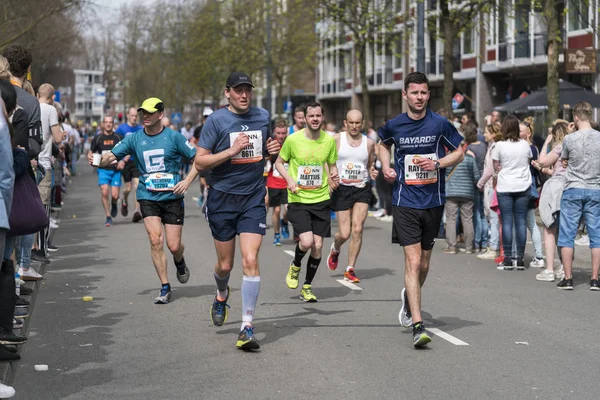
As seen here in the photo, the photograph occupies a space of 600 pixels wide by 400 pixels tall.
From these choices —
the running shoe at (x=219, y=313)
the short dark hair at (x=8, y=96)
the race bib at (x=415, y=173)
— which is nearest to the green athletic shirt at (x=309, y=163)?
the running shoe at (x=219, y=313)

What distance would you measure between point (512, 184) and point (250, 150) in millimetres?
6275

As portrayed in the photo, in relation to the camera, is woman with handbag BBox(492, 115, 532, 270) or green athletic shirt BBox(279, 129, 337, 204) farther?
woman with handbag BBox(492, 115, 532, 270)

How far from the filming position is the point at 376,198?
25.1 meters

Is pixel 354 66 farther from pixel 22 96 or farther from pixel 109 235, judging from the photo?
pixel 22 96

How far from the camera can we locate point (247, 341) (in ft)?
25.5

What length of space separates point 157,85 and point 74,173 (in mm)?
33501

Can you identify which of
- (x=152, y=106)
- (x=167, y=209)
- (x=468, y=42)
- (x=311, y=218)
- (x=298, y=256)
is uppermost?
(x=468, y=42)

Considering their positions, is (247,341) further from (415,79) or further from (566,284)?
(566,284)

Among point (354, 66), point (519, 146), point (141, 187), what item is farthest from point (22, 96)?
point (354, 66)

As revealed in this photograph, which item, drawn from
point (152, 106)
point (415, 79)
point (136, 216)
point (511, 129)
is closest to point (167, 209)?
point (152, 106)

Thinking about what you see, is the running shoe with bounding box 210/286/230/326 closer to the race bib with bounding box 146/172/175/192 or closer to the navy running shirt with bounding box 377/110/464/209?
the navy running shirt with bounding box 377/110/464/209

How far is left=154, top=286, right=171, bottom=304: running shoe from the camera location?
10328mm

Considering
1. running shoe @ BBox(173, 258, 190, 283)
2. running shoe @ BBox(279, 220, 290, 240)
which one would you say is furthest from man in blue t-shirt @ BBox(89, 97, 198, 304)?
running shoe @ BBox(279, 220, 290, 240)

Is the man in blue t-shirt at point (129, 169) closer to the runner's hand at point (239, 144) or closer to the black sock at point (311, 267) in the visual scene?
the black sock at point (311, 267)
